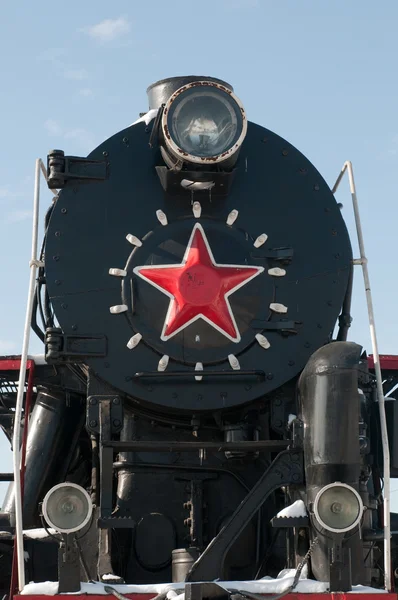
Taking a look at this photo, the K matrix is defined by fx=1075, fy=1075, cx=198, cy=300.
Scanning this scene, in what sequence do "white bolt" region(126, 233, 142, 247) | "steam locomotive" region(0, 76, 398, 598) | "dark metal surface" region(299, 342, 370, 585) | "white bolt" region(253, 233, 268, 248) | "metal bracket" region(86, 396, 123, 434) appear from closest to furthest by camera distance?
"dark metal surface" region(299, 342, 370, 585), "metal bracket" region(86, 396, 123, 434), "steam locomotive" region(0, 76, 398, 598), "white bolt" region(126, 233, 142, 247), "white bolt" region(253, 233, 268, 248)

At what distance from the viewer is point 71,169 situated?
24.3 ft

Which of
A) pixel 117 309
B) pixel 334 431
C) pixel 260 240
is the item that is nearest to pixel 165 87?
pixel 260 240

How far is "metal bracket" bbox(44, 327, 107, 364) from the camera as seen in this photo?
22.8ft

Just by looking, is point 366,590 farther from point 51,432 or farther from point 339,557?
point 51,432

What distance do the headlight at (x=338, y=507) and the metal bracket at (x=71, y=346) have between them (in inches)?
71.8

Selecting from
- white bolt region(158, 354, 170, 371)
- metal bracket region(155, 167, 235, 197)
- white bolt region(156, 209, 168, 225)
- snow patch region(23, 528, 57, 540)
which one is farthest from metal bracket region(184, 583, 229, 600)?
metal bracket region(155, 167, 235, 197)

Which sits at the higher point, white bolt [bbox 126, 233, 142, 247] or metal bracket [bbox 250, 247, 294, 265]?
white bolt [bbox 126, 233, 142, 247]

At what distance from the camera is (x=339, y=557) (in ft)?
19.3

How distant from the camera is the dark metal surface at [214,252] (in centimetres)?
702

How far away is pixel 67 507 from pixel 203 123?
267 cm

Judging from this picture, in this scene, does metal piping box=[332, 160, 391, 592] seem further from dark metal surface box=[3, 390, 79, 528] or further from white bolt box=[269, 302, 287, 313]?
dark metal surface box=[3, 390, 79, 528]

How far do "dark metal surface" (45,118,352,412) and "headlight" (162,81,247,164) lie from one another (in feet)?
1.39

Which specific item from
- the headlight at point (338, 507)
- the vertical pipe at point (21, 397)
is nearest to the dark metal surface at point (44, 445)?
the vertical pipe at point (21, 397)

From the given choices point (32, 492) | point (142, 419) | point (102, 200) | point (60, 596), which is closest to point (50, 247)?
point (102, 200)
